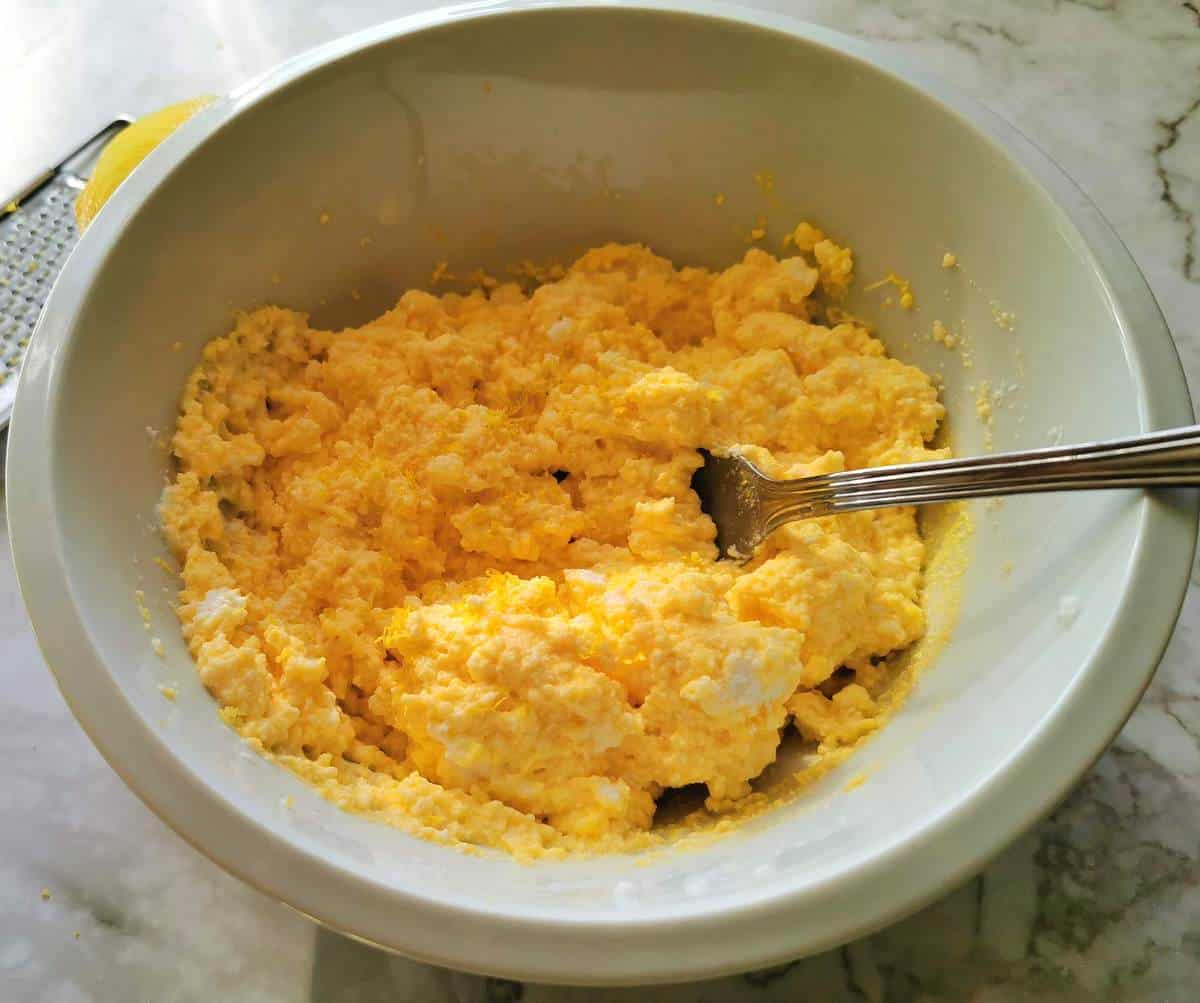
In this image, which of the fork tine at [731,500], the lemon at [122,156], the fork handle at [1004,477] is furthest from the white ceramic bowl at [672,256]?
the lemon at [122,156]

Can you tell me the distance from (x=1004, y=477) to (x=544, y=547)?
50 cm

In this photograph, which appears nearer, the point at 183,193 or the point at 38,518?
the point at 38,518

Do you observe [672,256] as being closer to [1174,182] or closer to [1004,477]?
[1004,477]

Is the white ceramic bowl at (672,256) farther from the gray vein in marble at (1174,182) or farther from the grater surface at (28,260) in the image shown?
the gray vein in marble at (1174,182)

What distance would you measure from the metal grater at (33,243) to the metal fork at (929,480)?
0.95 m

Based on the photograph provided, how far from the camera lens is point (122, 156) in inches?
57.8

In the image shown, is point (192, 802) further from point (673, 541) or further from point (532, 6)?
point (532, 6)

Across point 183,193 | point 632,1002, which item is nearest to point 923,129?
point 183,193

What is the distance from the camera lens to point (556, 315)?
1288 mm

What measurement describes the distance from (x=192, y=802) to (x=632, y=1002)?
18.5 inches

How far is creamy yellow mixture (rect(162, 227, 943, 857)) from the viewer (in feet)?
3.22

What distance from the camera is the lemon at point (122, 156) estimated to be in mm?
1458

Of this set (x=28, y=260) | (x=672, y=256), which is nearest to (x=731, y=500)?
(x=672, y=256)

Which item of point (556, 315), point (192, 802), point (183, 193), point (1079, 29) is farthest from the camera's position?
point (1079, 29)
